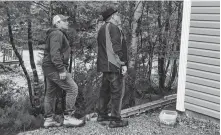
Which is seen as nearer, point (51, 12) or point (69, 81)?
point (69, 81)

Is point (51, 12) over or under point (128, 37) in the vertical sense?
over

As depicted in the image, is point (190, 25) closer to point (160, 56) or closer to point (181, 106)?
point (181, 106)

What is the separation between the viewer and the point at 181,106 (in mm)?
6297

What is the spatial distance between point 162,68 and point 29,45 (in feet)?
12.1

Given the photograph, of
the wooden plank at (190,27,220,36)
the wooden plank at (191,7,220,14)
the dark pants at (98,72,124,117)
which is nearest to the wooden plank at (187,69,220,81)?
the wooden plank at (190,27,220,36)

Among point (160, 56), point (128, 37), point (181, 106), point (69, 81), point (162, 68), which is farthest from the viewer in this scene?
point (162, 68)

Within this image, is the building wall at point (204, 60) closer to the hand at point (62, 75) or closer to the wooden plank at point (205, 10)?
the wooden plank at point (205, 10)

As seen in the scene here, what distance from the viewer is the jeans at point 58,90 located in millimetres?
5152

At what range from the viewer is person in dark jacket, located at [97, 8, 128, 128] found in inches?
196

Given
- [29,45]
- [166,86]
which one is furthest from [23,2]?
[166,86]

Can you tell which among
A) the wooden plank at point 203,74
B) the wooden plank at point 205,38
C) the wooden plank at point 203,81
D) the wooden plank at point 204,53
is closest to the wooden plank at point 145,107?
the wooden plank at point 203,81

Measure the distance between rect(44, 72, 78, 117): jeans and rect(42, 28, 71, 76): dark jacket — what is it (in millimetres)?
144

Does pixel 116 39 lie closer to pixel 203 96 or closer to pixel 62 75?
pixel 62 75

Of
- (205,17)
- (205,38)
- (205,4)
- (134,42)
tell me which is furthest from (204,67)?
(134,42)
